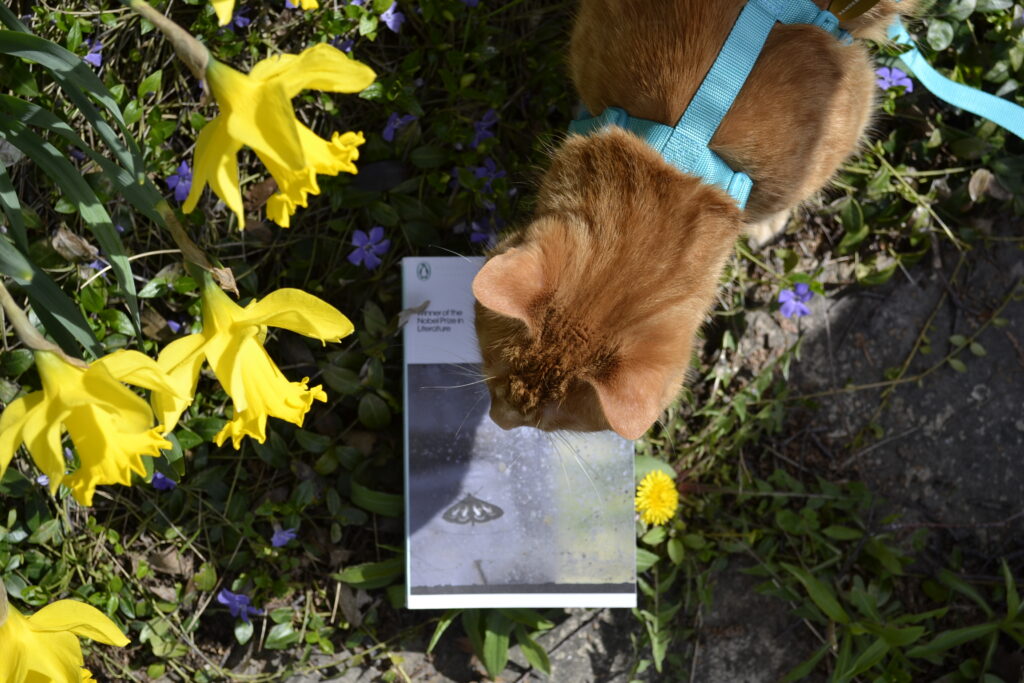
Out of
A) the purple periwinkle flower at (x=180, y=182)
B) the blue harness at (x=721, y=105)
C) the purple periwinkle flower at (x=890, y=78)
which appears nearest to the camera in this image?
the blue harness at (x=721, y=105)

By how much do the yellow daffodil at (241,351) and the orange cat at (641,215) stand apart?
414 mm

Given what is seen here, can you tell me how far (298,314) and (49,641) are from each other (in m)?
0.68

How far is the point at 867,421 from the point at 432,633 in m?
1.57

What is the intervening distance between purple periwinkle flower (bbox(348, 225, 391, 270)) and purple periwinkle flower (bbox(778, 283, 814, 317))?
1232 millimetres

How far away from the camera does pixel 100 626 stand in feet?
4.50

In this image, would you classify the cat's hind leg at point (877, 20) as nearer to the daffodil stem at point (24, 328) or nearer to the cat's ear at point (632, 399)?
the cat's ear at point (632, 399)

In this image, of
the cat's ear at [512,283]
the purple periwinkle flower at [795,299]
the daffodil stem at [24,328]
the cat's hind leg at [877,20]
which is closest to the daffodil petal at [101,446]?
the daffodil stem at [24,328]

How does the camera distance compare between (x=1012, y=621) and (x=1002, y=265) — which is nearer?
(x=1012, y=621)

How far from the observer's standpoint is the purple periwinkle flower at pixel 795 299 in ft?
8.57

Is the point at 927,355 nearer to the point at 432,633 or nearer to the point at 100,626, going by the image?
the point at 432,633

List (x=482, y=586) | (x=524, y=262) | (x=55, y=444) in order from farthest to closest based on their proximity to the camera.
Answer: (x=482, y=586) → (x=524, y=262) → (x=55, y=444)

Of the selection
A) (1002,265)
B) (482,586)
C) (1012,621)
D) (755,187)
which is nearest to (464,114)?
(755,187)

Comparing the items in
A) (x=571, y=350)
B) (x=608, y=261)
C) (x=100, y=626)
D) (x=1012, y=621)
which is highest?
(x=608, y=261)

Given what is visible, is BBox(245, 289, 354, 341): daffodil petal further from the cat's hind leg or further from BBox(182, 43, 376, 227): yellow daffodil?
the cat's hind leg
